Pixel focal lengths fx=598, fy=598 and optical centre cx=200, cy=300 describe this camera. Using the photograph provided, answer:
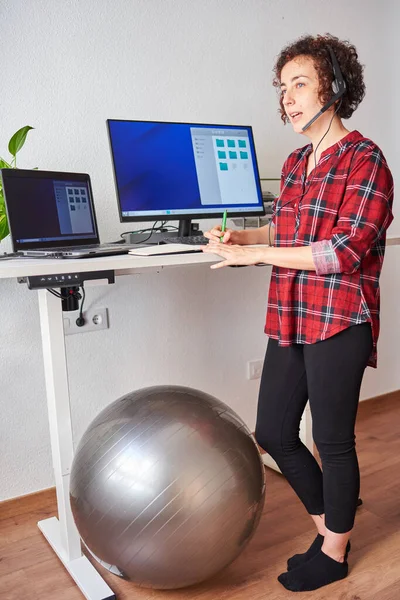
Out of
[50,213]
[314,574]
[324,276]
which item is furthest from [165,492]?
[50,213]

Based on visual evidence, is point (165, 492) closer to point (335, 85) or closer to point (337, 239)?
point (337, 239)

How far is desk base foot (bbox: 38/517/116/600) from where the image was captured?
163 cm

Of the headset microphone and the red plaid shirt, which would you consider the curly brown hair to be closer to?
the headset microphone

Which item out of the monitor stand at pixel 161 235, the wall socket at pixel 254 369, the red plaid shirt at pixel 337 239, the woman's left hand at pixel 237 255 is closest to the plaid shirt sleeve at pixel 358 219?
the red plaid shirt at pixel 337 239

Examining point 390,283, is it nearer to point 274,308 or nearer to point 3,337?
point 274,308

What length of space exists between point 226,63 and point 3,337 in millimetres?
1404

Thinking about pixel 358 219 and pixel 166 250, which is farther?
pixel 166 250

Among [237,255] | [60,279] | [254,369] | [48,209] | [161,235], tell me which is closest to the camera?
[60,279]

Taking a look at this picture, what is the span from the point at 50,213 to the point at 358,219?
3.05ft

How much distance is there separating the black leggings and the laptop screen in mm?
725

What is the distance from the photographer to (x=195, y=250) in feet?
5.37

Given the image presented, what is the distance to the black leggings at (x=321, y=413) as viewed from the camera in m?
1.47

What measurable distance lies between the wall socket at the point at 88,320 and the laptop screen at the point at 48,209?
1.17 ft

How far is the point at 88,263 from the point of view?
141cm
